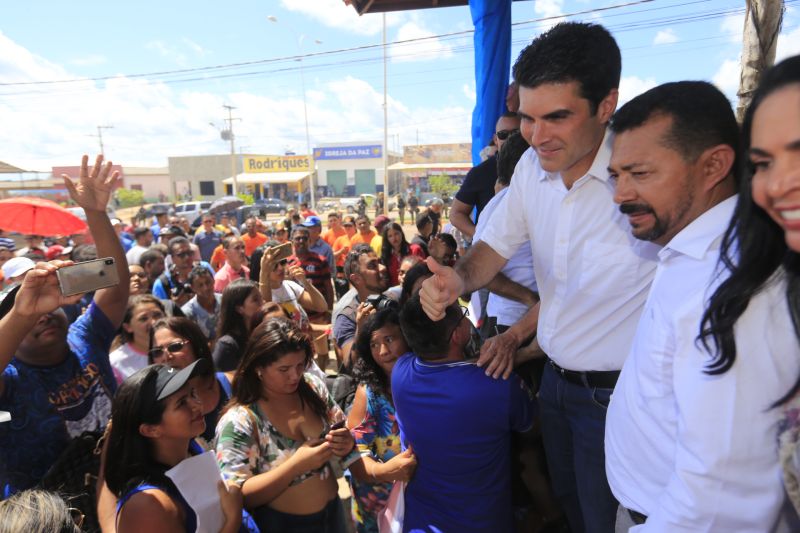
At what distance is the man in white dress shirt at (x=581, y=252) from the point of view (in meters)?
1.68

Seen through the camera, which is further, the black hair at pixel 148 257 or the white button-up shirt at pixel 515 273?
the black hair at pixel 148 257

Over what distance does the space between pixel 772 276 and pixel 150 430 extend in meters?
2.02

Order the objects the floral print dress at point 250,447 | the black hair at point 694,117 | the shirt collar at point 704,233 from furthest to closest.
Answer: the floral print dress at point 250,447, the black hair at point 694,117, the shirt collar at point 704,233

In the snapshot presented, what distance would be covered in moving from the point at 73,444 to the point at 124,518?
69cm

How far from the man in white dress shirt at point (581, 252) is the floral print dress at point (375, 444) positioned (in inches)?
32.3

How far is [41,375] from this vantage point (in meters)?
2.37

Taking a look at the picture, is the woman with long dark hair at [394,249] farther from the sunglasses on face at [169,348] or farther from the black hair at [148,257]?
the sunglasses on face at [169,348]

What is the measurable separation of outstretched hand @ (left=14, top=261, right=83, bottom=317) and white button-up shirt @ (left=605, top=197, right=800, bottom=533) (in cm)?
212

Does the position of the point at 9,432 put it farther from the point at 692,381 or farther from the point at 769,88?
the point at 769,88

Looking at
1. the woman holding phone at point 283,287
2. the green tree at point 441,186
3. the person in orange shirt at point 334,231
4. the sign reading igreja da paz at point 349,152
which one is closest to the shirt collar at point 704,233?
the woman holding phone at point 283,287

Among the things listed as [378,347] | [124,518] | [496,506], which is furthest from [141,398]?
[496,506]

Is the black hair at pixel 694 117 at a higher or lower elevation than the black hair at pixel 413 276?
higher

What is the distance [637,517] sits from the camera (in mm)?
1335

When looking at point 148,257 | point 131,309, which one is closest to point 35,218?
point 131,309
